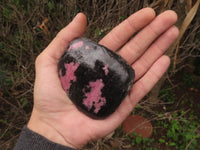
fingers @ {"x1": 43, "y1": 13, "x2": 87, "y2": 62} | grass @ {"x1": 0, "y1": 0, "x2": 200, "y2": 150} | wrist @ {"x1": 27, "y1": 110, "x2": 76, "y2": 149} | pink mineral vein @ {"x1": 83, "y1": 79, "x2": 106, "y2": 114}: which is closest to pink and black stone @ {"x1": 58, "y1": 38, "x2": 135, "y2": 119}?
pink mineral vein @ {"x1": 83, "y1": 79, "x2": 106, "y2": 114}

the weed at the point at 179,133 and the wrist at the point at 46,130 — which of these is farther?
the weed at the point at 179,133

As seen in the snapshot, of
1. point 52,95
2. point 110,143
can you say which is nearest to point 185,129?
point 110,143

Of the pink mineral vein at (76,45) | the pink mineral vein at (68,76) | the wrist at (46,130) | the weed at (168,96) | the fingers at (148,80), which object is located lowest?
the weed at (168,96)

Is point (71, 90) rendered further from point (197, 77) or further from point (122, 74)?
point (197, 77)

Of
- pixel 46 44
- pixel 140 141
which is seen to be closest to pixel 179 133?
pixel 140 141

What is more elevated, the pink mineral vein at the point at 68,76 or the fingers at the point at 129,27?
the fingers at the point at 129,27

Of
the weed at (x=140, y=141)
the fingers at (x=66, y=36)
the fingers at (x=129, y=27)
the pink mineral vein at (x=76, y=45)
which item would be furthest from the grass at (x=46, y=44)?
the pink mineral vein at (x=76, y=45)

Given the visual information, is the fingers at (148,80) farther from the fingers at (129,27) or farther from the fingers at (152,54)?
the fingers at (129,27)
